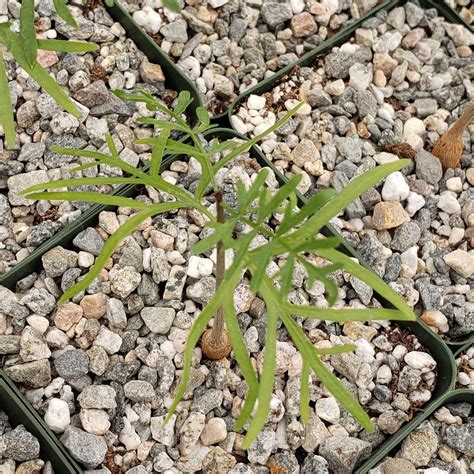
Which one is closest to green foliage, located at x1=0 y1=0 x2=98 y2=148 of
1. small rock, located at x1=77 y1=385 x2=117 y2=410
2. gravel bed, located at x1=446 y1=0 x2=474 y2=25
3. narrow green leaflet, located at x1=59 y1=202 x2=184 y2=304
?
narrow green leaflet, located at x1=59 y1=202 x2=184 y2=304

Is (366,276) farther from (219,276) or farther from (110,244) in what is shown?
(110,244)

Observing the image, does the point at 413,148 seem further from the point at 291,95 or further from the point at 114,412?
the point at 114,412

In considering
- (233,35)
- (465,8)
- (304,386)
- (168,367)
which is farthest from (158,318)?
(465,8)

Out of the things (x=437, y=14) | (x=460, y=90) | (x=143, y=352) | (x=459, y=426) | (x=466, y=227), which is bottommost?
(x=459, y=426)

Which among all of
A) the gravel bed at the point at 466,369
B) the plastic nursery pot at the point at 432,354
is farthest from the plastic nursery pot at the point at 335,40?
the gravel bed at the point at 466,369

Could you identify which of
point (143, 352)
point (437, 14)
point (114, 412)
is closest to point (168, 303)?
point (143, 352)

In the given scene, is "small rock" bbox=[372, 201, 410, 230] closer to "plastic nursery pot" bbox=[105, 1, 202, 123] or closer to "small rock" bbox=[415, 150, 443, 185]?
"small rock" bbox=[415, 150, 443, 185]

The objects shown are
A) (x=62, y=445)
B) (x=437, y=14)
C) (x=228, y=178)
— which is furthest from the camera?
(x=437, y=14)

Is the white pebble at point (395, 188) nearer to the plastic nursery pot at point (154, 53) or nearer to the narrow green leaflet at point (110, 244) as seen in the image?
the plastic nursery pot at point (154, 53)
